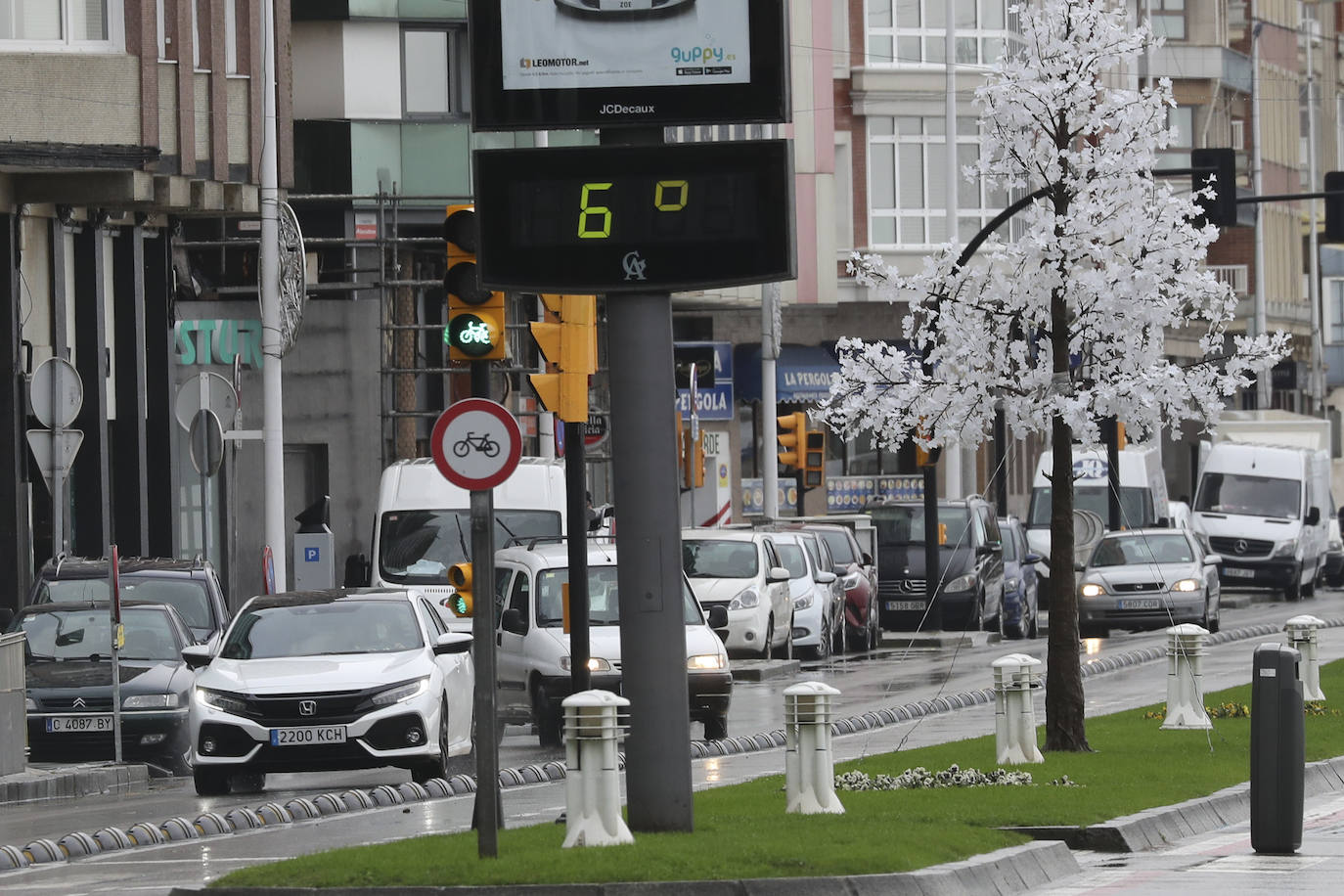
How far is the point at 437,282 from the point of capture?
4578 cm

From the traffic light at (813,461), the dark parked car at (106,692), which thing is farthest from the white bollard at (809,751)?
the traffic light at (813,461)

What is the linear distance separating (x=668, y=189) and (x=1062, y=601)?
699 centimetres

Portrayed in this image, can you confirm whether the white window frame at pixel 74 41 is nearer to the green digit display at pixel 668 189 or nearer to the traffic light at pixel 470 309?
the traffic light at pixel 470 309

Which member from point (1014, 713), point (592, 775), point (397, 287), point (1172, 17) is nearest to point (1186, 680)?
point (1014, 713)

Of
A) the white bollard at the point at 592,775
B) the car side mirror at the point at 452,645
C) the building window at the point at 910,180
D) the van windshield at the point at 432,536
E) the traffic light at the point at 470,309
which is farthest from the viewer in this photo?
the building window at the point at 910,180

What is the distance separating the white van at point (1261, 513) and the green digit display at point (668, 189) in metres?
42.6

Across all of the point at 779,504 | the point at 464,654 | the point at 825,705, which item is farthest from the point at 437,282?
the point at 825,705

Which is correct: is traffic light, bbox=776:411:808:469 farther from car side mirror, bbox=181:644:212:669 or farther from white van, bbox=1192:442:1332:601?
car side mirror, bbox=181:644:212:669

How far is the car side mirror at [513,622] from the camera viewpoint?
24.7 metres

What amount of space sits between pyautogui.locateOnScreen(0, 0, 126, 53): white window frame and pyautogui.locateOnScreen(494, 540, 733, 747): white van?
1092 cm

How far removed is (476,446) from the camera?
1327 centimetres

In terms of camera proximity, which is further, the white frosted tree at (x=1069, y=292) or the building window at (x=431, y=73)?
the building window at (x=431, y=73)

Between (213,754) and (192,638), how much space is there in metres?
4.95

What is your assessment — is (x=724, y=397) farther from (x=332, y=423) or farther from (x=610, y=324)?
(x=610, y=324)
